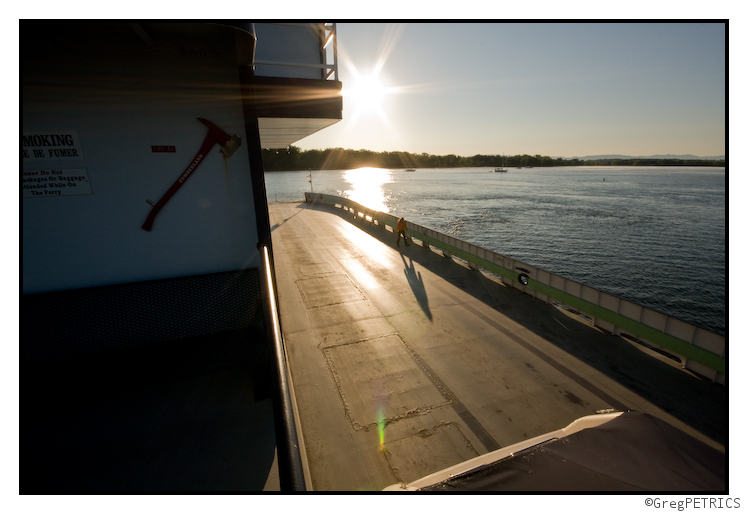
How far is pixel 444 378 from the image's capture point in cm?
721

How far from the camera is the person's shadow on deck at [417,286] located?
415 inches

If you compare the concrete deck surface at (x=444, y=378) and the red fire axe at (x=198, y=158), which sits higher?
the red fire axe at (x=198, y=158)

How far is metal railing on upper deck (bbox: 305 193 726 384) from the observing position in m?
6.82

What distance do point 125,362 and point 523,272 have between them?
11.5 metres

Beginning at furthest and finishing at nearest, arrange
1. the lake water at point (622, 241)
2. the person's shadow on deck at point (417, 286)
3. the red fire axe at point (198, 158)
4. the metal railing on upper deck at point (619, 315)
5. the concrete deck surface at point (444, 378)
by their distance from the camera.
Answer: the lake water at point (622, 241) < the person's shadow on deck at point (417, 286) < the metal railing on upper deck at point (619, 315) < the red fire axe at point (198, 158) < the concrete deck surface at point (444, 378)

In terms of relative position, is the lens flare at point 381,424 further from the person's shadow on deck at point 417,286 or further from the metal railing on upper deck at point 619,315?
the metal railing on upper deck at point 619,315

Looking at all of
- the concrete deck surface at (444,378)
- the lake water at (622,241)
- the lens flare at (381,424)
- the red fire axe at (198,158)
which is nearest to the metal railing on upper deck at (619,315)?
the concrete deck surface at (444,378)

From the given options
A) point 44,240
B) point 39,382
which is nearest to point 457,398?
point 39,382

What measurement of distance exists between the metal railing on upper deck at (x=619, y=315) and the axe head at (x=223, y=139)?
973 cm

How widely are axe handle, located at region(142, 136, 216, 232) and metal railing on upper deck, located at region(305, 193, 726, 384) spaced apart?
10.1 m

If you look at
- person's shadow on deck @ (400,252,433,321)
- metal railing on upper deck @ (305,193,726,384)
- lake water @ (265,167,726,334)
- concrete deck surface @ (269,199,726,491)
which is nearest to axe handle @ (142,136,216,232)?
concrete deck surface @ (269,199,726,491)

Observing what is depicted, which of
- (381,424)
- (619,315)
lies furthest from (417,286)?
(381,424)

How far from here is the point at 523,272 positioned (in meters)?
11.3

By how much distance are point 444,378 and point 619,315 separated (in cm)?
526
